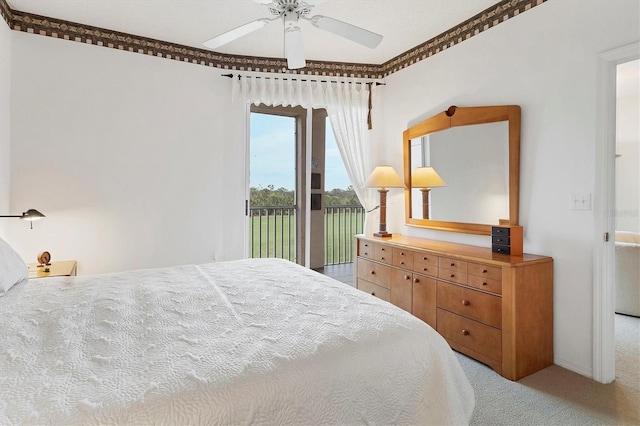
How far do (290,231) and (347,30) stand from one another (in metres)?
2.61

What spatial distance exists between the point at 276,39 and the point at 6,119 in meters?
2.32

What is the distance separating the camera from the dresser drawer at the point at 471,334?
8.03ft

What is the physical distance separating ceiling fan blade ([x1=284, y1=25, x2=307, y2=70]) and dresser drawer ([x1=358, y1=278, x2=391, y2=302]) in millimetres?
2108

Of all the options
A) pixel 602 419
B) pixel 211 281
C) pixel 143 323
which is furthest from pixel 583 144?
pixel 143 323

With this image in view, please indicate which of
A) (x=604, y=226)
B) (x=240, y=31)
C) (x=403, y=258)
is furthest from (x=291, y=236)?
(x=604, y=226)

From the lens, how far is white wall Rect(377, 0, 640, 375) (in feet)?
7.69

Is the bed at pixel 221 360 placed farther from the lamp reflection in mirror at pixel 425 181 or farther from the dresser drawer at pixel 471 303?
the lamp reflection in mirror at pixel 425 181

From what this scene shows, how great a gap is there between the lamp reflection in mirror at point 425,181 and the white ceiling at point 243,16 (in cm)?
126

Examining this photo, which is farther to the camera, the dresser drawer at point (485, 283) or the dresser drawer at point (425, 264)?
the dresser drawer at point (425, 264)

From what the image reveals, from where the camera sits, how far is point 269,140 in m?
4.02

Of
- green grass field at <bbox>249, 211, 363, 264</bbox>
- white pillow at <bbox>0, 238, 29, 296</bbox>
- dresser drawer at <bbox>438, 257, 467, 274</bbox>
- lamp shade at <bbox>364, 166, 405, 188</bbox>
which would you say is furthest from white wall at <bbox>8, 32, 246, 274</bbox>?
dresser drawer at <bbox>438, 257, 467, 274</bbox>

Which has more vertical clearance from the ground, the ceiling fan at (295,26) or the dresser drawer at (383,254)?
the ceiling fan at (295,26)

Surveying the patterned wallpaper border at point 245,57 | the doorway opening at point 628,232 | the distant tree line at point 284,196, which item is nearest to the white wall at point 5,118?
the patterned wallpaper border at point 245,57

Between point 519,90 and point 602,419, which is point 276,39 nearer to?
point 519,90
